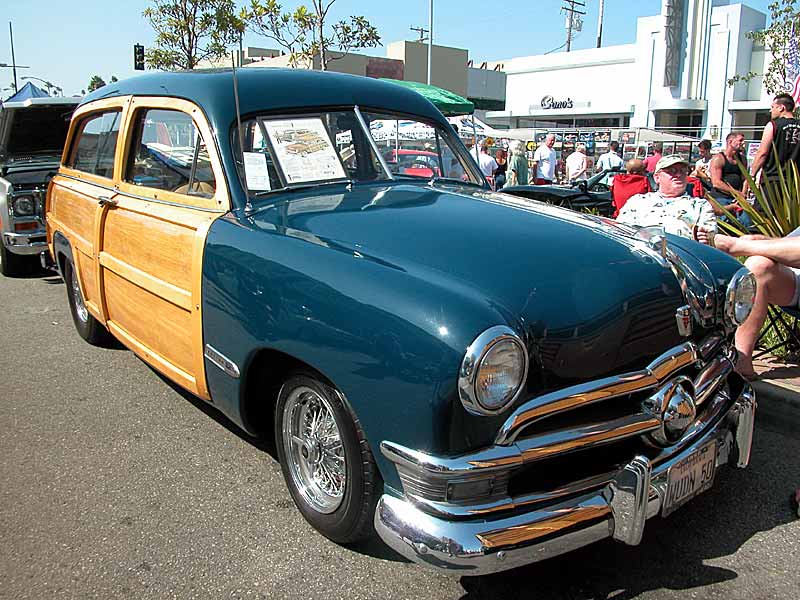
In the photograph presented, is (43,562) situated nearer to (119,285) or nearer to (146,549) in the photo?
(146,549)

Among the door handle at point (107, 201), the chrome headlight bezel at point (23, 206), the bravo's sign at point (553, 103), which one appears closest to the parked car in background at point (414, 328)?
the door handle at point (107, 201)

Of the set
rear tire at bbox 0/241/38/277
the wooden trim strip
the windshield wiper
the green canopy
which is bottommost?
rear tire at bbox 0/241/38/277

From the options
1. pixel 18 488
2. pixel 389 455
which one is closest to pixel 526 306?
pixel 389 455

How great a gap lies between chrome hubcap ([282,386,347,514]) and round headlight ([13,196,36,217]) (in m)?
5.75

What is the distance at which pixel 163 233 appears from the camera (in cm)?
338

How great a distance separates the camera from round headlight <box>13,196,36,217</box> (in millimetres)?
7270

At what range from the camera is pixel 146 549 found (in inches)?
109

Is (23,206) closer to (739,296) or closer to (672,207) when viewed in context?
(672,207)

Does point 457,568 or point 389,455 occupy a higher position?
point 389,455

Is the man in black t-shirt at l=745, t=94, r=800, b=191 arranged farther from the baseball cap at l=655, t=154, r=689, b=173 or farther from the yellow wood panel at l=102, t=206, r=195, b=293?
the yellow wood panel at l=102, t=206, r=195, b=293

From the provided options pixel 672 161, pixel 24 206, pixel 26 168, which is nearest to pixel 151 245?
pixel 672 161

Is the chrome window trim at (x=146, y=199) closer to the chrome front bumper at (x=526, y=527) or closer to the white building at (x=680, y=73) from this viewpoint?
the chrome front bumper at (x=526, y=527)

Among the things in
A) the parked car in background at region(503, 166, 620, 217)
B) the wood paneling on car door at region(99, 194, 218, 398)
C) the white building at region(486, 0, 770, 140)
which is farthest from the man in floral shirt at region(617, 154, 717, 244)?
the white building at region(486, 0, 770, 140)

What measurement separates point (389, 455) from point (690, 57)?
36554 millimetres
